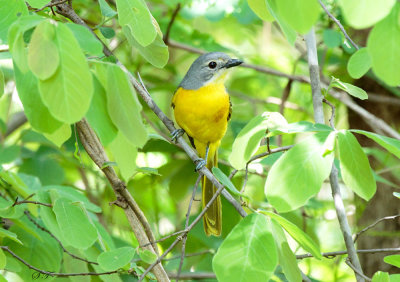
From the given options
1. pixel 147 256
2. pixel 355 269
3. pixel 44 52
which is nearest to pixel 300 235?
pixel 355 269

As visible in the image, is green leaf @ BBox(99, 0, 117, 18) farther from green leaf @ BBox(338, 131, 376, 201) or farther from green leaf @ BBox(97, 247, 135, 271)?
green leaf @ BBox(338, 131, 376, 201)

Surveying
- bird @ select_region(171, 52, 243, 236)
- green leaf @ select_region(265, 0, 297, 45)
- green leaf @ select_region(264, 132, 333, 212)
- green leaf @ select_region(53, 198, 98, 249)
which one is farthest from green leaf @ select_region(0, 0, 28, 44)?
bird @ select_region(171, 52, 243, 236)

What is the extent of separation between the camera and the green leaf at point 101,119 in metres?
1.32

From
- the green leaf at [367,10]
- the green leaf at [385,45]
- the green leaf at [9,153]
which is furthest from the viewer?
the green leaf at [9,153]

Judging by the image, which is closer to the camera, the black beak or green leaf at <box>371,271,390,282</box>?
green leaf at <box>371,271,390,282</box>

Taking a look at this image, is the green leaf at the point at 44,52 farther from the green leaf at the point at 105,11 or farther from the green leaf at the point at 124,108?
the green leaf at the point at 105,11

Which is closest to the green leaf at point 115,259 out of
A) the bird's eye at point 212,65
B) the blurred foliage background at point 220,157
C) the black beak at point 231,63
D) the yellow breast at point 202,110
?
the blurred foliage background at point 220,157

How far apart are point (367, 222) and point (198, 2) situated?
1908 millimetres

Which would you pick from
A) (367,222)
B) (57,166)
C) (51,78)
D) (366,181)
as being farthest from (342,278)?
(51,78)

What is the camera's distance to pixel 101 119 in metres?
1.33

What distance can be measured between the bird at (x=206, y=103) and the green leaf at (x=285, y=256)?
2054 mm

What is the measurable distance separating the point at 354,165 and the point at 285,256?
319 millimetres

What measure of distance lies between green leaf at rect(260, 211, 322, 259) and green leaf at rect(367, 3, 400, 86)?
0.59m

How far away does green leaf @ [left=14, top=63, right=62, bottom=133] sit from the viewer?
1301 mm
